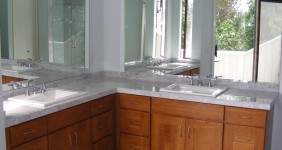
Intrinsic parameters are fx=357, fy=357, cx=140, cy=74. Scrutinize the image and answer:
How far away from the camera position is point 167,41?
11.9 ft

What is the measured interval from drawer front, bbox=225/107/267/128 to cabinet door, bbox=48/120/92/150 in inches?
44.8

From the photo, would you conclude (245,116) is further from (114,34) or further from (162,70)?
(114,34)

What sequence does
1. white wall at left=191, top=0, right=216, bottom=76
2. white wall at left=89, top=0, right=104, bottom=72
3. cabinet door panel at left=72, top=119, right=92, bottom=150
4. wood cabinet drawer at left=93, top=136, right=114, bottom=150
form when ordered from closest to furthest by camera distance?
cabinet door panel at left=72, top=119, right=92, bottom=150, wood cabinet drawer at left=93, top=136, right=114, bottom=150, white wall at left=191, top=0, right=216, bottom=76, white wall at left=89, top=0, right=104, bottom=72

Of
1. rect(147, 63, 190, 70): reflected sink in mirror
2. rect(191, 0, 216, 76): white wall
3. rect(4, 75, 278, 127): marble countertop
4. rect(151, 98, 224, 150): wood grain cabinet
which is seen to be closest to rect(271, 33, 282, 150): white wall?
rect(4, 75, 278, 127): marble countertop

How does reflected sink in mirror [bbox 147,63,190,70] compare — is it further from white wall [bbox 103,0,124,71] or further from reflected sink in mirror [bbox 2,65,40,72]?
reflected sink in mirror [bbox 2,65,40,72]

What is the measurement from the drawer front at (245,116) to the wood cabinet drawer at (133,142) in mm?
786

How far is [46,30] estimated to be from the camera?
3203mm

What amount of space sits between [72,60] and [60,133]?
1075mm

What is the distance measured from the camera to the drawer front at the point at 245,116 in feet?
8.78

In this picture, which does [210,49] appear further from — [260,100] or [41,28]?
[41,28]

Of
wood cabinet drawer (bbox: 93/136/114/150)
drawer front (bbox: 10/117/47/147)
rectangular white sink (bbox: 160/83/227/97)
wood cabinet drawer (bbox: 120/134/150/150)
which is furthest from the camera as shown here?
wood cabinet drawer (bbox: 120/134/150/150)

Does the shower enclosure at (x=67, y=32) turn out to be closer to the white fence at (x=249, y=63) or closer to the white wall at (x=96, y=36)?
the white wall at (x=96, y=36)

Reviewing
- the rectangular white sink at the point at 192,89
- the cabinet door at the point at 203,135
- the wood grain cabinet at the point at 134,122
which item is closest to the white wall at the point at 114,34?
the wood grain cabinet at the point at 134,122

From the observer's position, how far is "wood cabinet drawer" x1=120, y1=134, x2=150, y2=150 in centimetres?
321
